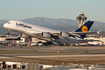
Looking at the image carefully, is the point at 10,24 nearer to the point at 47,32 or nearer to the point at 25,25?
the point at 25,25

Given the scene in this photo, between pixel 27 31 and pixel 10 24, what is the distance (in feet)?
22.6

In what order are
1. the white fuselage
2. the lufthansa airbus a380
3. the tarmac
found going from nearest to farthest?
the tarmac
the white fuselage
the lufthansa airbus a380

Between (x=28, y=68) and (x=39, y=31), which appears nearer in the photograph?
(x=28, y=68)

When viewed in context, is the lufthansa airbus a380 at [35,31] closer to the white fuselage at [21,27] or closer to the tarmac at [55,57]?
the white fuselage at [21,27]

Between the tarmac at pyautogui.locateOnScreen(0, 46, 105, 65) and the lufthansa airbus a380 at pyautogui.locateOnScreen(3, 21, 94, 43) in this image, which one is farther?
the lufthansa airbus a380 at pyautogui.locateOnScreen(3, 21, 94, 43)

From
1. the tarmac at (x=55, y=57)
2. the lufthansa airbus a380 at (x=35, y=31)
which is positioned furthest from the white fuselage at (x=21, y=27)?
the tarmac at (x=55, y=57)

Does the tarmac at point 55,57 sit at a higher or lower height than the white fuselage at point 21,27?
lower

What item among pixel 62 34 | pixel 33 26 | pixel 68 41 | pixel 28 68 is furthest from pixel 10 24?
pixel 28 68

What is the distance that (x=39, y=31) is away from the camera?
67.2 metres

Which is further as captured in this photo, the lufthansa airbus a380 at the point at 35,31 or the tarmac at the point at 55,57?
the lufthansa airbus a380 at the point at 35,31

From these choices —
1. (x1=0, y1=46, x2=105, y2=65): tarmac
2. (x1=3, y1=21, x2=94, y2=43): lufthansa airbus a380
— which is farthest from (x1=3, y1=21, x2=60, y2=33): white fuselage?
(x1=0, y1=46, x2=105, y2=65): tarmac

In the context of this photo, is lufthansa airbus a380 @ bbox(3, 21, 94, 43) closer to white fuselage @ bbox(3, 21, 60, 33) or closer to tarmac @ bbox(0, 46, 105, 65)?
white fuselage @ bbox(3, 21, 60, 33)

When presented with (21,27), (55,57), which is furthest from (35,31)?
(55,57)

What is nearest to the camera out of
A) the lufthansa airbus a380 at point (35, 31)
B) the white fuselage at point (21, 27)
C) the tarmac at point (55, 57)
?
the tarmac at point (55, 57)
